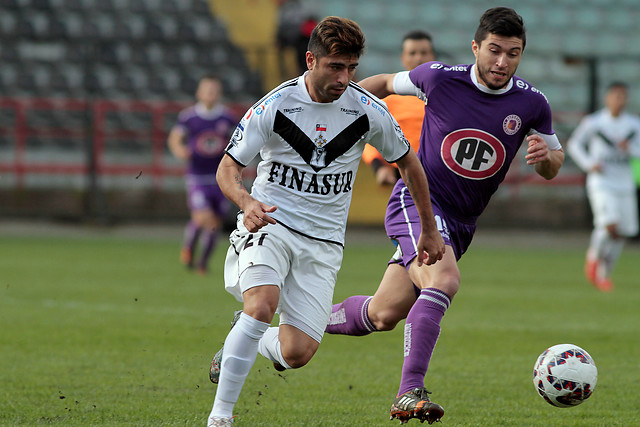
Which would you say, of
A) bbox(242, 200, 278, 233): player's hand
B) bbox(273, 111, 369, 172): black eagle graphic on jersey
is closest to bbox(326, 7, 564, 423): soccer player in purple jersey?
bbox(273, 111, 369, 172): black eagle graphic on jersey

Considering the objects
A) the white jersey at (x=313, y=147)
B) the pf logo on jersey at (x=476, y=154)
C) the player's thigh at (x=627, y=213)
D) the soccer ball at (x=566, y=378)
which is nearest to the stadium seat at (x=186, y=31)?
the player's thigh at (x=627, y=213)

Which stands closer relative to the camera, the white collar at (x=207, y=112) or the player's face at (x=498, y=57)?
the player's face at (x=498, y=57)

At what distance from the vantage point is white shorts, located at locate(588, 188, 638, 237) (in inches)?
455

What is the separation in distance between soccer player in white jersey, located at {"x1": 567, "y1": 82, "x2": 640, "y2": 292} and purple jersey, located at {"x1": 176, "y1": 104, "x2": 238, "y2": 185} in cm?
444

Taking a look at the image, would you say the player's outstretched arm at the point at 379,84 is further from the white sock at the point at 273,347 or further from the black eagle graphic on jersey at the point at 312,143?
the white sock at the point at 273,347

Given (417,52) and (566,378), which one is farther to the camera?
(417,52)

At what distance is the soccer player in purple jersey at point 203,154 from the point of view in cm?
1196

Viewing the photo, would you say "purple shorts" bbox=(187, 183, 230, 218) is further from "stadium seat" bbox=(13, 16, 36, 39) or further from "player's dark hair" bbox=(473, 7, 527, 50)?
"stadium seat" bbox=(13, 16, 36, 39)

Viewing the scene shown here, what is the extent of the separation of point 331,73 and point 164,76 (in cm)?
1486

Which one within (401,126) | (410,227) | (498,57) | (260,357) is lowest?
(260,357)

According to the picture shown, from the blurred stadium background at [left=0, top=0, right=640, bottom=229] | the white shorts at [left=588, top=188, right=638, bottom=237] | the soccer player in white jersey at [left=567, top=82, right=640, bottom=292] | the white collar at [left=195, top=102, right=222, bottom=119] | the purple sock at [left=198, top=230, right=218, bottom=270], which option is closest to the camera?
the soccer player in white jersey at [left=567, top=82, right=640, bottom=292]

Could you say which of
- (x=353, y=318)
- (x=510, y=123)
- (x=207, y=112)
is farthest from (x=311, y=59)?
(x=207, y=112)

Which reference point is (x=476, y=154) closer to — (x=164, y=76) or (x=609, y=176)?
(x=609, y=176)

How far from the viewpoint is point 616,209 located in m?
11.7
